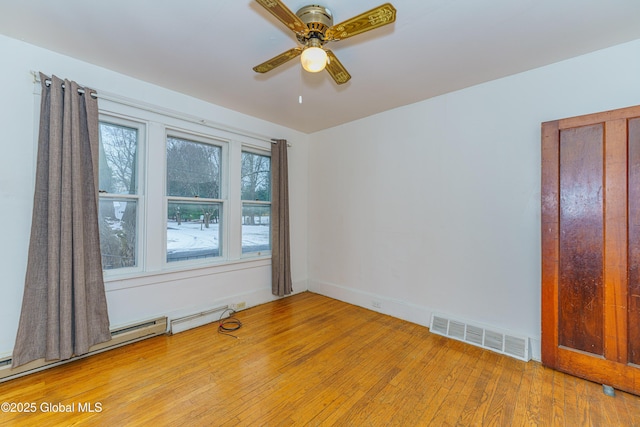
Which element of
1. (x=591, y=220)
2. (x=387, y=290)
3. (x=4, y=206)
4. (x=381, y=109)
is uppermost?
(x=381, y=109)

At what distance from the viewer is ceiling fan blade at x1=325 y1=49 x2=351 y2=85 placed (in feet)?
5.74

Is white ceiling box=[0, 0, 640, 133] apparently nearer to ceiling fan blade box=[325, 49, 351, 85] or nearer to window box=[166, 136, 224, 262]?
ceiling fan blade box=[325, 49, 351, 85]

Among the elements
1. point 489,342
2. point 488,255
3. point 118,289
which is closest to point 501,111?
point 488,255

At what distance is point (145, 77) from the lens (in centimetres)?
262

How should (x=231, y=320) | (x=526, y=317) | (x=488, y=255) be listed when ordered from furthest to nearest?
(x=231, y=320), (x=488, y=255), (x=526, y=317)

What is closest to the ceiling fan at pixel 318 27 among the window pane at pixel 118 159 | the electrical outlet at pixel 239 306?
the window pane at pixel 118 159

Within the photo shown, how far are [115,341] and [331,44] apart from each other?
3186 mm

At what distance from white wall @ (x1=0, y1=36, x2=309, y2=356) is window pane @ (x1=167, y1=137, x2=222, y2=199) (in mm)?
375

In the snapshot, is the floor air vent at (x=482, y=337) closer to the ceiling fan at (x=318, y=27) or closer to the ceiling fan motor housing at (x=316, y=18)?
the ceiling fan at (x=318, y=27)

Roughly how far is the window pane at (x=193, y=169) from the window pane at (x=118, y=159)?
329 millimetres

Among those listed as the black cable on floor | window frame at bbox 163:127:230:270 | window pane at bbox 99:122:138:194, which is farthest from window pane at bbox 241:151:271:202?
the black cable on floor

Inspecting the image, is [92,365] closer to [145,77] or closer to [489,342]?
[145,77]

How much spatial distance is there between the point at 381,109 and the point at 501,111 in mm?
1285

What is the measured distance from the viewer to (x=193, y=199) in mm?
3137
